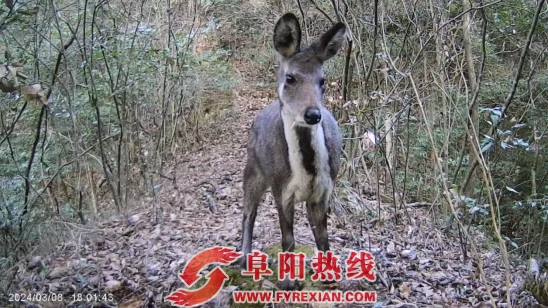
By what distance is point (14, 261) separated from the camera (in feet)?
10.6

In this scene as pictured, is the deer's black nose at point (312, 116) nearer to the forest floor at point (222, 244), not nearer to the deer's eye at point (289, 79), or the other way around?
the deer's eye at point (289, 79)

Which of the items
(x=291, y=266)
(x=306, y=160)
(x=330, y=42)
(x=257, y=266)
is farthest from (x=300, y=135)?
(x=257, y=266)

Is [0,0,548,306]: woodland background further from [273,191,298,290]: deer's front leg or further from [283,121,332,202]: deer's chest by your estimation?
[273,191,298,290]: deer's front leg

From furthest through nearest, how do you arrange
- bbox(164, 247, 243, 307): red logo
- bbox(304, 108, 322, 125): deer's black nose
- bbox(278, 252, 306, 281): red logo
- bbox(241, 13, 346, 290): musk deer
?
bbox(278, 252, 306, 281): red logo → bbox(164, 247, 243, 307): red logo → bbox(241, 13, 346, 290): musk deer → bbox(304, 108, 322, 125): deer's black nose

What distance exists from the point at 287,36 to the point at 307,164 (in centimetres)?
71

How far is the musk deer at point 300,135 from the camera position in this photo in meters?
→ 3.00

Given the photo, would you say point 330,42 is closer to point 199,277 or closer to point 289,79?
point 289,79

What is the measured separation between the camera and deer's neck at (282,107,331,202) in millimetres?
3082

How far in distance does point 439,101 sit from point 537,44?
1261mm

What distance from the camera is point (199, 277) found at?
3262mm

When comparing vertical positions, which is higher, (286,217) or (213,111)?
(213,111)

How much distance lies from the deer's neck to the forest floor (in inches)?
22.7

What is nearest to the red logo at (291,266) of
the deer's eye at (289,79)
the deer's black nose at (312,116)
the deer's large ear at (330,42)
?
the deer's black nose at (312,116)

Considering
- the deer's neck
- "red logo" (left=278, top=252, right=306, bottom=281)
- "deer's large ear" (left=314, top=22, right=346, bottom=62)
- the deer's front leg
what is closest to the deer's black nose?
the deer's neck
